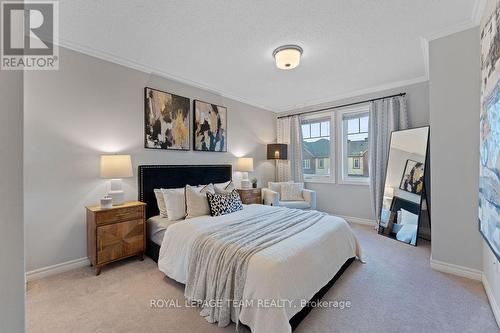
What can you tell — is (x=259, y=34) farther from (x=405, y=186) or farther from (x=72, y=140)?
(x=405, y=186)

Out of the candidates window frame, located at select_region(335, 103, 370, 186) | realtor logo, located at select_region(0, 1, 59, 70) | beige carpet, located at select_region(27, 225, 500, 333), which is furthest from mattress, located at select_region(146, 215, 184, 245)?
window frame, located at select_region(335, 103, 370, 186)

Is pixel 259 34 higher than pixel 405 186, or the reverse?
pixel 259 34

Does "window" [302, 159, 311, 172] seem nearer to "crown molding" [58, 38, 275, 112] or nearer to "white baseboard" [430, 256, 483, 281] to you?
"crown molding" [58, 38, 275, 112]

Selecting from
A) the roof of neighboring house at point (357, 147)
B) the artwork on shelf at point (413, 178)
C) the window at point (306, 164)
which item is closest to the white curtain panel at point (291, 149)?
the window at point (306, 164)

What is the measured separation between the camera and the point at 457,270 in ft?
7.93

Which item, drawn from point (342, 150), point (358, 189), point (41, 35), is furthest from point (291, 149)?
point (41, 35)

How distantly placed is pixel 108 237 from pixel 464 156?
405 cm

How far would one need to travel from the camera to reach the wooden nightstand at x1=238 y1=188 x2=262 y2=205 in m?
4.14

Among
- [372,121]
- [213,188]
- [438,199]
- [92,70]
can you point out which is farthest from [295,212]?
[92,70]

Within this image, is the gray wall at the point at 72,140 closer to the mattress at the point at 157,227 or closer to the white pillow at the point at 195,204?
the mattress at the point at 157,227

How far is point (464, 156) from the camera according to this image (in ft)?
7.71

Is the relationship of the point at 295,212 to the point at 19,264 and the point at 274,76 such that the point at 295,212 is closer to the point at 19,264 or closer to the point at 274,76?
the point at 274,76

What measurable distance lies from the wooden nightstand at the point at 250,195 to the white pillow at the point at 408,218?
95.2 inches

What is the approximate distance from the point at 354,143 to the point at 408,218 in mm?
1779
